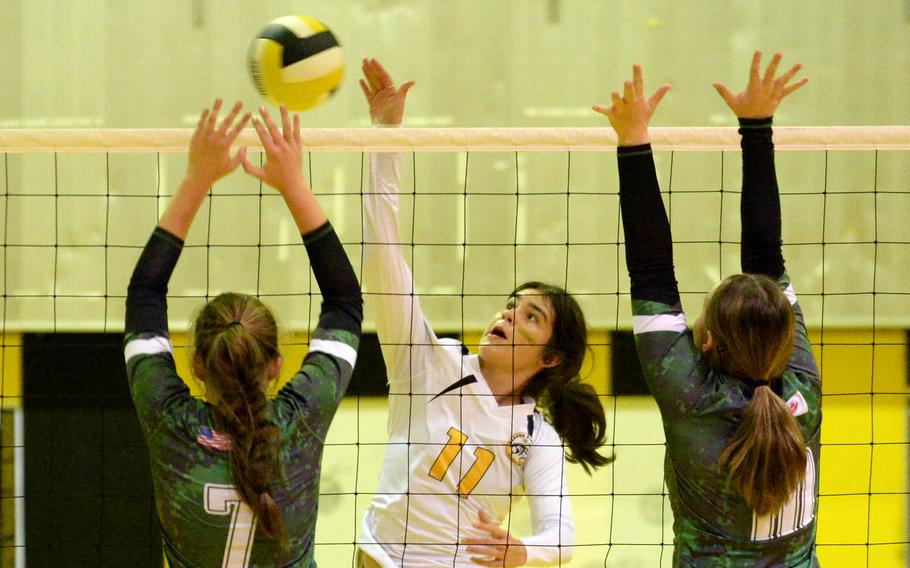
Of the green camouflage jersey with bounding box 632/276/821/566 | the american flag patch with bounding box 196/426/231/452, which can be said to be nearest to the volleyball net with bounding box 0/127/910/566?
the green camouflage jersey with bounding box 632/276/821/566

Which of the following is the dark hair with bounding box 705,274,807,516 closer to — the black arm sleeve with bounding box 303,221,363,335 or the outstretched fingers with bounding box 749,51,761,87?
the outstretched fingers with bounding box 749,51,761,87

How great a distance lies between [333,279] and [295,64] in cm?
120

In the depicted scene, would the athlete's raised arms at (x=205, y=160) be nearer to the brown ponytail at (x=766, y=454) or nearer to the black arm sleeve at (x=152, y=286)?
the black arm sleeve at (x=152, y=286)

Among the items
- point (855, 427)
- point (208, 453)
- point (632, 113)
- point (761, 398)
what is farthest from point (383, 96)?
point (855, 427)

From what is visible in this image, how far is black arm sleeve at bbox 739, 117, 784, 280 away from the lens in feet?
7.37

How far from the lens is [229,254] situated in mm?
5656

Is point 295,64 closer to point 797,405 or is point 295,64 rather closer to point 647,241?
point 647,241

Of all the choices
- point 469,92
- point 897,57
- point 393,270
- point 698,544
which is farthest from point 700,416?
point 897,57

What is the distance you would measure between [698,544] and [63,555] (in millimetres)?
4511

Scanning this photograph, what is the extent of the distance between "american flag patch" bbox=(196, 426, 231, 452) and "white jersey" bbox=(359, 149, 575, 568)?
1.07 metres

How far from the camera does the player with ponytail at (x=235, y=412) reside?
75.6 inches

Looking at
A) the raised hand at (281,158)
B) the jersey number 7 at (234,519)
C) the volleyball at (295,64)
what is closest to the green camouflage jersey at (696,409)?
the raised hand at (281,158)

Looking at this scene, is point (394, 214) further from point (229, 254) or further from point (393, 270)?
point (229, 254)

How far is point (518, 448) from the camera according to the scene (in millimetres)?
3041
